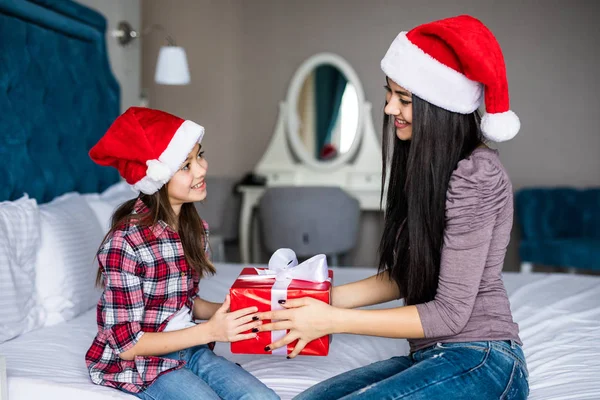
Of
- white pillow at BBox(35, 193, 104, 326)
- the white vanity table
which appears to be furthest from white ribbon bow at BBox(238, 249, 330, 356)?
the white vanity table

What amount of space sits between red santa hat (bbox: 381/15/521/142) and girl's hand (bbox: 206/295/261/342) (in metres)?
0.62

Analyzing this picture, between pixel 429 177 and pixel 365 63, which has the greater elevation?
pixel 365 63

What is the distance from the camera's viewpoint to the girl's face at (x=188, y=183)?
1514mm

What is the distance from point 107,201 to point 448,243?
167cm

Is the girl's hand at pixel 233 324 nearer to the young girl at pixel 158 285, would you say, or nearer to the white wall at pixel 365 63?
the young girl at pixel 158 285

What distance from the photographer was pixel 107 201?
2520mm

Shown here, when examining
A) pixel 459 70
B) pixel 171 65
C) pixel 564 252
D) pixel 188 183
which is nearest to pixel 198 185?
pixel 188 183

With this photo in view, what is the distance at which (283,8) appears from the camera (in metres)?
4.68

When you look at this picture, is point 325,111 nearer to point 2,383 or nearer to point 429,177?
point 429,177

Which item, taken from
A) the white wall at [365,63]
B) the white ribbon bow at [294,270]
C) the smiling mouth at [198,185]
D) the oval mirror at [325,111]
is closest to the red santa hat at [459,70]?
the white ribbon bow at [294,270]

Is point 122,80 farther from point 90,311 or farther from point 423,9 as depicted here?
point 423,9

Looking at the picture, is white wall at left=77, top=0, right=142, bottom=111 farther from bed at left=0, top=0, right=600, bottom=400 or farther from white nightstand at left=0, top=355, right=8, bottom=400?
white nightstand at left=0, top=355, right=8, bottom=400

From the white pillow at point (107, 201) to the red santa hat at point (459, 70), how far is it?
49.4 inches

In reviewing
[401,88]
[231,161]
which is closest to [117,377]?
[401,88]
